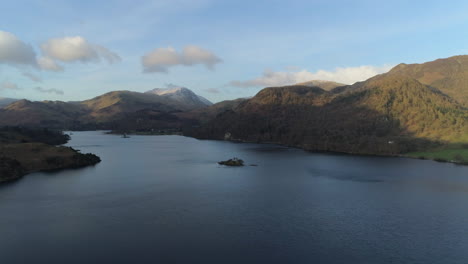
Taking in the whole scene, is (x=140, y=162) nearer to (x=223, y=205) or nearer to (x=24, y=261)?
(x=223, y=205)

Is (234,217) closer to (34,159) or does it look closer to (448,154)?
(34,159)

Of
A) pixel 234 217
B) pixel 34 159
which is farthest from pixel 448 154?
pixel 34 159

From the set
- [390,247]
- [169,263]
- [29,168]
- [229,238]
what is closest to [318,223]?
[390,247]

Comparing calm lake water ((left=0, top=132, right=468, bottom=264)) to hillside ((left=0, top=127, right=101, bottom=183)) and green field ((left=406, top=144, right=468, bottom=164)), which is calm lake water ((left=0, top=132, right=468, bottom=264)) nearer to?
hillside ((left=0, top=127, right=101, bottom=183))

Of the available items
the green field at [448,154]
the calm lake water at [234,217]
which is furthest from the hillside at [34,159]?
the green field at [448,154]

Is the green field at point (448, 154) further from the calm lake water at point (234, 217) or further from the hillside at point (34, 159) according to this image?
the hillside at point (34, 159)

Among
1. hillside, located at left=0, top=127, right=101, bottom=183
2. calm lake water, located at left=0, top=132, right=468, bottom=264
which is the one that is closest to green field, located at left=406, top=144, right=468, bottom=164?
calm lake water, located at left=0, top=132, right=468, bottom=264
